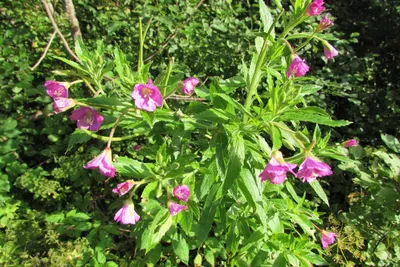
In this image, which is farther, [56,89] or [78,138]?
[78,138]

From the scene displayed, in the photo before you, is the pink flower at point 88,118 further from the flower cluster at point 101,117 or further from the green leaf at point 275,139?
the green leaf at point 275,139

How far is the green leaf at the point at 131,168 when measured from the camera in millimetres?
1612

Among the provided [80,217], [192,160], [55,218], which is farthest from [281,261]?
[55,218]

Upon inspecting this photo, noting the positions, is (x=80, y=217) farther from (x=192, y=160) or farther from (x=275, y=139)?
(x=275, y=139)

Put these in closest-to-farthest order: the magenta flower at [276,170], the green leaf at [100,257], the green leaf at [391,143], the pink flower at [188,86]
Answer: the magenta flower at [276,170] → the pink flower at [188,86] → the green leaf at [100,257] → the green leaf at [391,143]

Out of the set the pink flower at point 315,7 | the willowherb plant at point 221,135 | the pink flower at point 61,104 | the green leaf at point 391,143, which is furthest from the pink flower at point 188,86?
the green leaf at point 391,143

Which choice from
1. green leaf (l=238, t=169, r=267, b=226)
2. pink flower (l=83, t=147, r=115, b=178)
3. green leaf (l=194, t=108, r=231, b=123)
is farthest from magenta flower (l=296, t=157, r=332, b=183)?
pink flower (l=83, t=147, r=115, b=178)

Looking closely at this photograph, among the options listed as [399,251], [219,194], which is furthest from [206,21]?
[399,251]

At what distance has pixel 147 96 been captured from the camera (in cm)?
141

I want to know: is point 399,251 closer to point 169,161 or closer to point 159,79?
point 169,161

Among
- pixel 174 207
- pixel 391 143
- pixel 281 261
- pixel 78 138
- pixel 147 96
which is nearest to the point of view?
pixel 147 96

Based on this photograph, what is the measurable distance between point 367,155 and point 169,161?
2.00 metres

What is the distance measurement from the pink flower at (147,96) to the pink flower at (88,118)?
0.76 ft

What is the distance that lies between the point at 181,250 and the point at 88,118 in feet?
3.11
